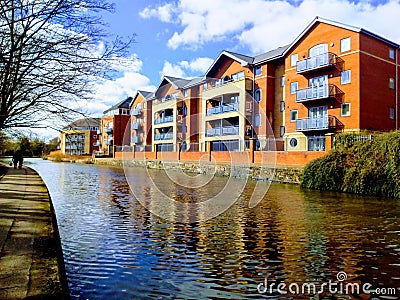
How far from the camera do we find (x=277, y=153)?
84.4 ft

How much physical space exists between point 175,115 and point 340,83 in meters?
25.6

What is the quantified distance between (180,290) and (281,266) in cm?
195

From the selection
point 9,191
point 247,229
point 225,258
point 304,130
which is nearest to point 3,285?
point 225,258

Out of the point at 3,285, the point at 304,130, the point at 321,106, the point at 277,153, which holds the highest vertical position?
the point at 321,106

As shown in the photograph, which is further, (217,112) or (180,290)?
(217,112)

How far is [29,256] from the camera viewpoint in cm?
475

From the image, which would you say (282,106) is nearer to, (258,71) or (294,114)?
(294,114)

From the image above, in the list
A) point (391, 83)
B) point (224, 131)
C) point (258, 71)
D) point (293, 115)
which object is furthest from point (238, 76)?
point (391, 83)

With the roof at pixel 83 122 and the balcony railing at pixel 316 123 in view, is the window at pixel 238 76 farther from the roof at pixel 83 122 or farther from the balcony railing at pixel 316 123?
the roof at pixel 83 122

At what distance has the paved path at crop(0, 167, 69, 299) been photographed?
3.62 metres

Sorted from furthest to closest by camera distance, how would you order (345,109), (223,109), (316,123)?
(223,109)
(316,123)
(345,109)

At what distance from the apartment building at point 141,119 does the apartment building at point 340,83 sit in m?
32.0

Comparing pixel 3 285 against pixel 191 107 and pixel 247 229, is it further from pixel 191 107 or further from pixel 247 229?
pixel 191 107

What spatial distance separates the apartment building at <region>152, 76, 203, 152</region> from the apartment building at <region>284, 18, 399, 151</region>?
16322 millimetres
